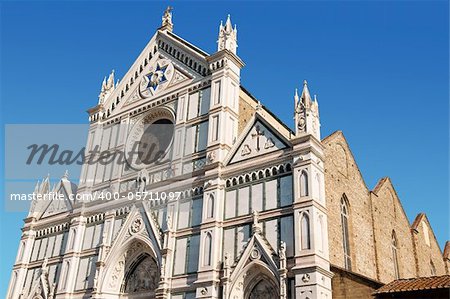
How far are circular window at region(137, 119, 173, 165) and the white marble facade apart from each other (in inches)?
8.9

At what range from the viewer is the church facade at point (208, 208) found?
17891 mm

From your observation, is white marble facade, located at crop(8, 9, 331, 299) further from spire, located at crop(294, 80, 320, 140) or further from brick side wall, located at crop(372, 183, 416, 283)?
brick side wall, located at crop(372, 183, 416, 283)

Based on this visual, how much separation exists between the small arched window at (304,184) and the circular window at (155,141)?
8777mm

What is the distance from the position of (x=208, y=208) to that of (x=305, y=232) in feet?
16.0

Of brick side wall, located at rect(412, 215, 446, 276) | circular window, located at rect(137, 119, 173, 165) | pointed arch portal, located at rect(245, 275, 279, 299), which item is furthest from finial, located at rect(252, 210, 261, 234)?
brick side wall, located at rect(412, 215, 446, 276)

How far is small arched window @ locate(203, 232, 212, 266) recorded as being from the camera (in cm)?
1914

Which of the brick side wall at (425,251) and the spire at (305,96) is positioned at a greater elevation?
the spire at (305,96)

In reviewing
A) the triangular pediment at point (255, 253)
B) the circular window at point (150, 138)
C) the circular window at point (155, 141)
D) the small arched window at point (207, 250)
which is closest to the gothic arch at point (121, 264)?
the small arched window at point (207, 250)

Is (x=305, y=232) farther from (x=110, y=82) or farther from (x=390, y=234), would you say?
(x=110, y=82)

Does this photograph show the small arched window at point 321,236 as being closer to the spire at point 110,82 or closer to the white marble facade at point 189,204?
the white marble facade at point 189,204

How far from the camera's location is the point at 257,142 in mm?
20578

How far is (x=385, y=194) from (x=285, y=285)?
1361cm

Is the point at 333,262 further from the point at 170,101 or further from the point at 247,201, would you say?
the point at 170,101

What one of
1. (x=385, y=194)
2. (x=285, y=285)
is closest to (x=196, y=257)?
(x=285, y=285)
